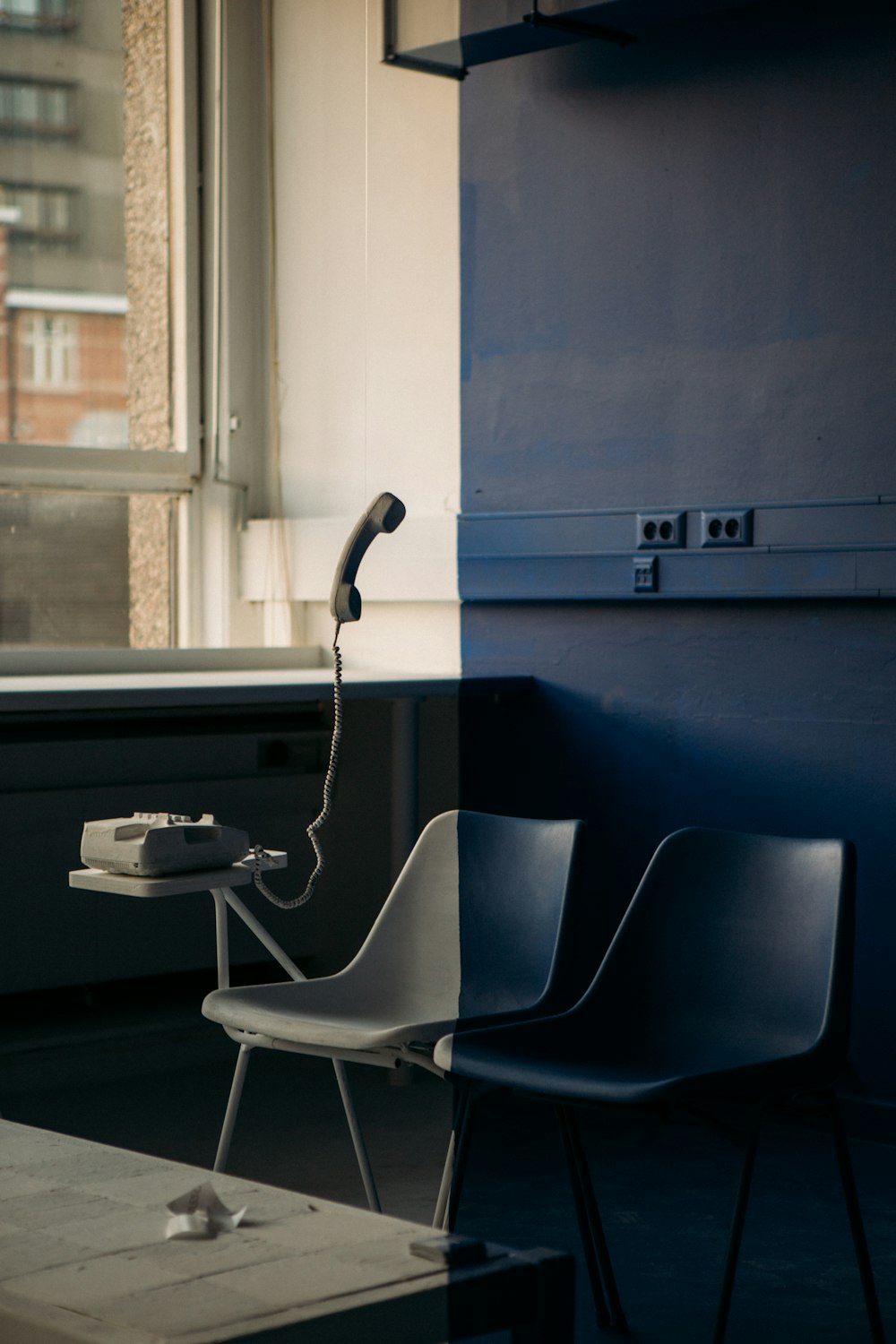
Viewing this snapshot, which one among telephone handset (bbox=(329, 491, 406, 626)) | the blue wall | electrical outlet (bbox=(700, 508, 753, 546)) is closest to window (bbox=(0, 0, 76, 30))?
the blue wall

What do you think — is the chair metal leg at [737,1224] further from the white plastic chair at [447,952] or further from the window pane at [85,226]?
the window pane at [85,226]

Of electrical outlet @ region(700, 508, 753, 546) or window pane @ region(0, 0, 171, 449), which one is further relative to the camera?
window pane @ region(0, 0, 171, 449)

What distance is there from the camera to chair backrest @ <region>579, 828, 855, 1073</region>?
2.67 metres

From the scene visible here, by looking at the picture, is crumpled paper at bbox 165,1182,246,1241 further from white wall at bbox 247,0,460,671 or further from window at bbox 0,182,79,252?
window at bbox 0,182,79,252

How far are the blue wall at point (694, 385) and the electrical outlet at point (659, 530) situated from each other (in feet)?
0.16

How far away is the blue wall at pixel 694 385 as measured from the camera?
3.56m

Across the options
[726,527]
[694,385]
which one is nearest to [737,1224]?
[726,527]

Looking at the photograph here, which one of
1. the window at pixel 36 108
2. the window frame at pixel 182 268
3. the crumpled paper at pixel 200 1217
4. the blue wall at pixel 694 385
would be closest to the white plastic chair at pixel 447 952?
the blue wall at pixel 694 385

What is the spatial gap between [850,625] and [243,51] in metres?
2.57

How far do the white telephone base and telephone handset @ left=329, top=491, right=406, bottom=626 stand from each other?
505 millimetres

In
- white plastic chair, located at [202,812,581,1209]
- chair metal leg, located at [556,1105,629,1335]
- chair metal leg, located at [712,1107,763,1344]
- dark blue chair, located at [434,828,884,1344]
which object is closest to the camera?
chair metal leg, located at [712,1107,763,1344]

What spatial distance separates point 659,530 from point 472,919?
1.10m

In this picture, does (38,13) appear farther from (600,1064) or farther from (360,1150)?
(600,1064)

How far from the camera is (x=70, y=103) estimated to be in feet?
15.8
